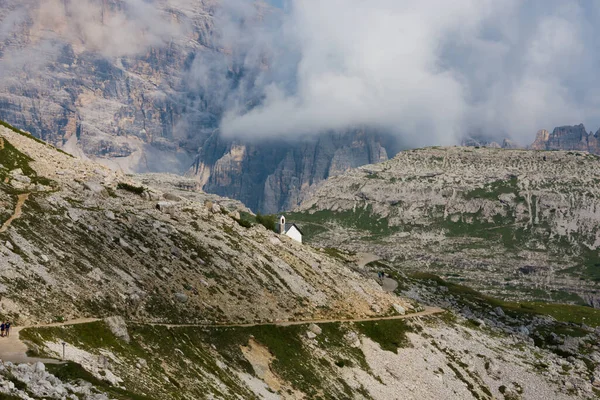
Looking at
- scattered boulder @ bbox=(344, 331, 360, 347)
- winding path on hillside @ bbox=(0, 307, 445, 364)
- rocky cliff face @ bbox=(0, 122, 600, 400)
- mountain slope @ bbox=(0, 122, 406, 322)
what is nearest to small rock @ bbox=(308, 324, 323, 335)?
rocky cliff face @ bbox=(0, 122, 600, 400)

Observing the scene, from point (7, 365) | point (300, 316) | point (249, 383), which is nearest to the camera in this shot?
point (7, 365)

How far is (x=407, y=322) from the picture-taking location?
5561 inches

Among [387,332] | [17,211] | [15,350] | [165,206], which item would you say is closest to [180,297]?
[17,211]

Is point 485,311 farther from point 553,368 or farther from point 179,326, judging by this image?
point 179,326

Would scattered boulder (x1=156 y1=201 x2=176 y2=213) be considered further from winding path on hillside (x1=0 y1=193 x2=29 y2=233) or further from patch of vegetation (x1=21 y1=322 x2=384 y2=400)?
patch of vegetation (x1=21 y1=322 x2=384 y2=400)

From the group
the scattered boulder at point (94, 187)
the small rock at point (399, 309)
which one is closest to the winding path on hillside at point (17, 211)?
the scattered boulder at point (94, 187)

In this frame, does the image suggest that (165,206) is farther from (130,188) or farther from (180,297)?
(180,297)

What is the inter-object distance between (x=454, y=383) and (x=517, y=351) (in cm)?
3542

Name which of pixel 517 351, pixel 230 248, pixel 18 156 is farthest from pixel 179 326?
→ pixel 517 351

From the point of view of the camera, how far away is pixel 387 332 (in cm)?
13212

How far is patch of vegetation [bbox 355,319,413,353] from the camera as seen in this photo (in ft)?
416

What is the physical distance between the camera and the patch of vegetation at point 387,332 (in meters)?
127

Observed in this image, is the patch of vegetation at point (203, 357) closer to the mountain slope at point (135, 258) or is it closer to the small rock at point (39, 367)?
the small rock at point (39, 367)

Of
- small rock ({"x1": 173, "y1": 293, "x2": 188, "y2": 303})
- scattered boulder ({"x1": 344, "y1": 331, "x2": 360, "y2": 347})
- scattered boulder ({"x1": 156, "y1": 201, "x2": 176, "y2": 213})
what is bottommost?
scattered boulder ({"x1": 344, "y1": 331, "x2": 360, "y2": 347})
